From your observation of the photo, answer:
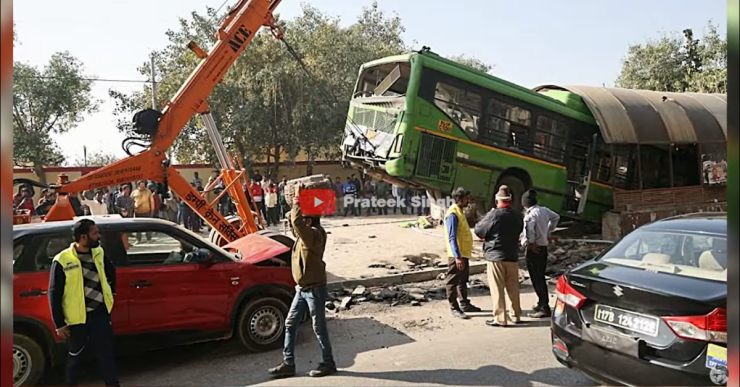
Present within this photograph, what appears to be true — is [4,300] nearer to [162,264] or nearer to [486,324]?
[162,264]

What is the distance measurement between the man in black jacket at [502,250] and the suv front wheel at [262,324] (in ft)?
8.56

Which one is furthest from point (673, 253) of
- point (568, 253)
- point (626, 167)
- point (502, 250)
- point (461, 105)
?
point (626, 167)

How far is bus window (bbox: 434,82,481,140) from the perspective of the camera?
11.0 metres

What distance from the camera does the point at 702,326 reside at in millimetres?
3293

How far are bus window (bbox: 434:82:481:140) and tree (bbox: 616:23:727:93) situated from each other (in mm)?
22629

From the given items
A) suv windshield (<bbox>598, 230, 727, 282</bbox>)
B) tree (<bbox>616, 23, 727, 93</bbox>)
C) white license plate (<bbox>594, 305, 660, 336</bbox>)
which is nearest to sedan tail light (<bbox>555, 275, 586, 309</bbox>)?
white license plate (<bbox>594, 305, 660, 336</bbox>)

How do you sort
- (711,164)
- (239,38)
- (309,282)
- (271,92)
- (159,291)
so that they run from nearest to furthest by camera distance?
(309,282)
(159,291)
(239,38)
(711,164)
(271,92)

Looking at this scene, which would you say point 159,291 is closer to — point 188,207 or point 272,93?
point 188,207

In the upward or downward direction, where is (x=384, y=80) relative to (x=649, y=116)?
upward

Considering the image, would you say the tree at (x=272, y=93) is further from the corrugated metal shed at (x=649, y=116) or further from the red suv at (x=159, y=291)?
the red suv at (x=159, y=291)

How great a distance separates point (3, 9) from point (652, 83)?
122 feet

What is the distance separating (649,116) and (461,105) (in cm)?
542

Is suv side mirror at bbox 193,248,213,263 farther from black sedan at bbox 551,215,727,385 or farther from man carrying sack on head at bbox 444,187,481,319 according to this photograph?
black sedan at bbox 551,215,727,385

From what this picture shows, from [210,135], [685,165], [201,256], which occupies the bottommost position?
[201,256]
